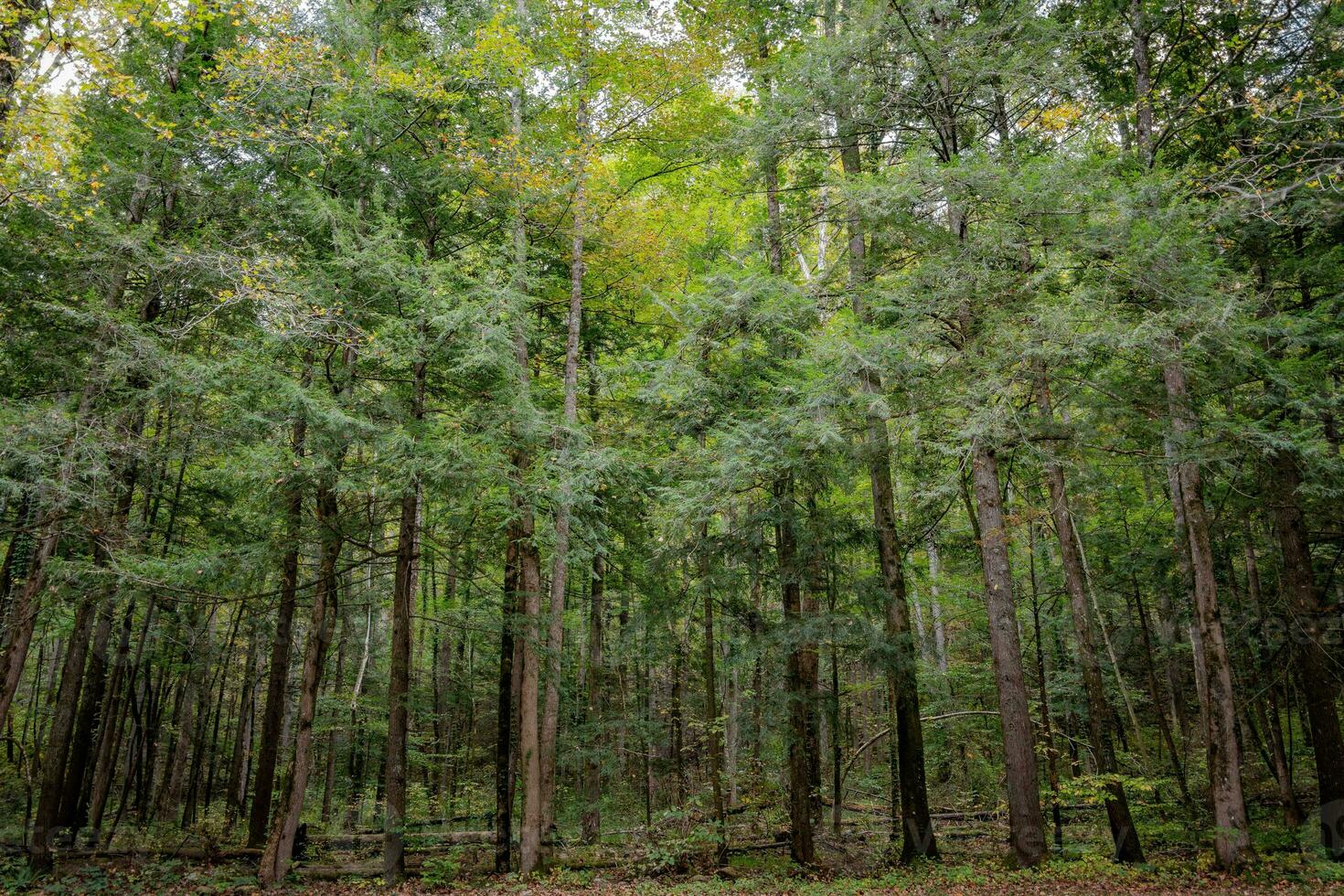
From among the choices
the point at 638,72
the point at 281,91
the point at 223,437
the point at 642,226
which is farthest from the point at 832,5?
the point at 223,437

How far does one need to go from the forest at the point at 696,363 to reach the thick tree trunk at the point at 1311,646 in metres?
0.08

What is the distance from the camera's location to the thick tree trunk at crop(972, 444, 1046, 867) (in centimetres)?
899

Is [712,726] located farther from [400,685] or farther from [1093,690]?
[1093,690]

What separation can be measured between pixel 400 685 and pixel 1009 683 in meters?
9.01

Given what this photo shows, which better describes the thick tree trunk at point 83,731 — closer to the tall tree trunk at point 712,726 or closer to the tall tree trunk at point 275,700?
the tall tree trunk at point 275,700

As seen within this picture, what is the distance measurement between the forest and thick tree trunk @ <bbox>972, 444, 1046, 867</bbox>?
0.06 metres

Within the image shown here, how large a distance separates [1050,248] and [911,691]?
674 cm

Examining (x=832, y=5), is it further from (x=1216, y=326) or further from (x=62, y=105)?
(x=62, y=105)

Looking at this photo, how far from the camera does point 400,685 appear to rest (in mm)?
10586

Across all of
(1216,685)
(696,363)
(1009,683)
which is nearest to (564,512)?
(696,363)

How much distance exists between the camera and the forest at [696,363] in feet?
27.8

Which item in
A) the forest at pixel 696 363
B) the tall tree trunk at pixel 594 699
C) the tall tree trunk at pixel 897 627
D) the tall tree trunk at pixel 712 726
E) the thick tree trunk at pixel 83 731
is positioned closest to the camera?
the forest at pixel 696 363

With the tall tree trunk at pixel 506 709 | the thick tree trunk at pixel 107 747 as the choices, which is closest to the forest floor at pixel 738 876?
the tall tree trunk at pixel 506 709

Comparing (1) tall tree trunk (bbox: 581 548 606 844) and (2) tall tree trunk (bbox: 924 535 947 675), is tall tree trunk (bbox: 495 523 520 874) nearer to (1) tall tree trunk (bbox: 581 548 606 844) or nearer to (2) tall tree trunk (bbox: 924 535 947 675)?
(1) tall tree trunk (bbox: 581 548 606 844)
